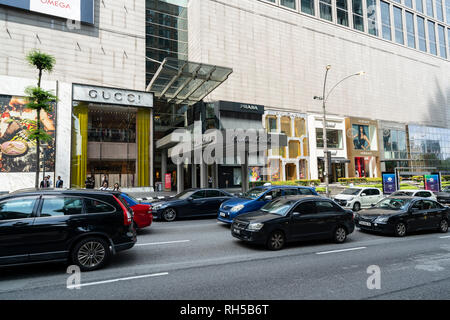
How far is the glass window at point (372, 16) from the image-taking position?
4706 centimetres

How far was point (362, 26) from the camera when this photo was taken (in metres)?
46.7

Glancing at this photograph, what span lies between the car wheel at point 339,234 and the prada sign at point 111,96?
2174 cm

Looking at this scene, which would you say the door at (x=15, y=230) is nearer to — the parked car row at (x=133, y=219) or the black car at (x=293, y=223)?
the parked car row at (x=133, y=219)

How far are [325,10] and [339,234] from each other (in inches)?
1853

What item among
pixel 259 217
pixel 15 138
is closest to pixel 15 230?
pixel 259 217

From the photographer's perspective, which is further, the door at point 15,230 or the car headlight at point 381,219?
the car headlight at point 381,219

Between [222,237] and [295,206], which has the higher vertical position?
[295,206]

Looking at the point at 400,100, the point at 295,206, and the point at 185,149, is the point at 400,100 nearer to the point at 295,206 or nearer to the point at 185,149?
the point at 185,149

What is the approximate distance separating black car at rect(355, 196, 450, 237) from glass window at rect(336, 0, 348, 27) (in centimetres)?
4481

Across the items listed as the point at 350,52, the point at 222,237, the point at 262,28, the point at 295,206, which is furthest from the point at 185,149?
the point at 350,52

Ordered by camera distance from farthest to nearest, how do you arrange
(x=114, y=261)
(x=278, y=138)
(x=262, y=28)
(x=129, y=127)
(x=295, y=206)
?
(x=262, y=28) < (x=129, y=127) < (x=278, y=138) < (x=295, y=206) < (x=114, y=261)

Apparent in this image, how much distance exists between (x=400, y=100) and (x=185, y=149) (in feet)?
158

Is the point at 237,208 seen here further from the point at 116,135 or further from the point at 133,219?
the point at 116,135

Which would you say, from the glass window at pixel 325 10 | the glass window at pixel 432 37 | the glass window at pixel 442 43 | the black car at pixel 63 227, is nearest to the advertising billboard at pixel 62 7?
the black car at pixel 63 227
